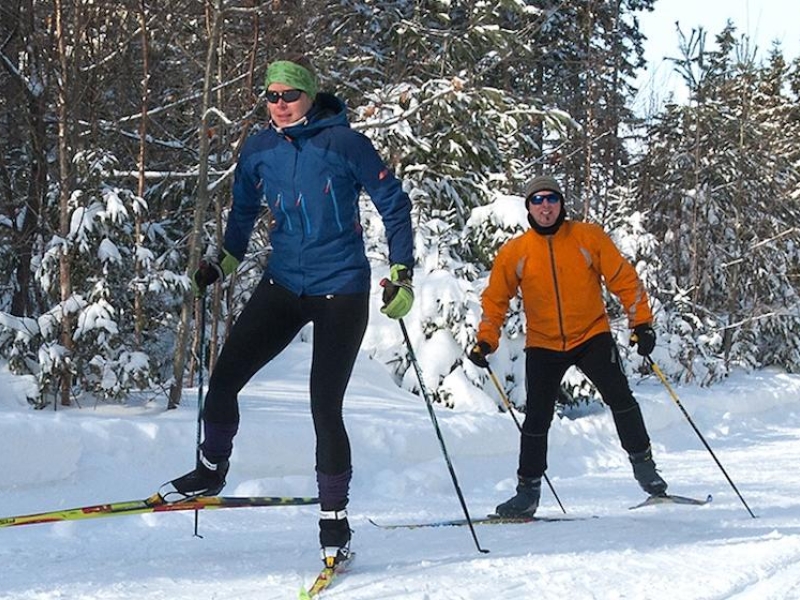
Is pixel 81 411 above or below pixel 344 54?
below

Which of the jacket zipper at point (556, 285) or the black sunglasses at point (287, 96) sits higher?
the black sunglasses at point (287, 96)

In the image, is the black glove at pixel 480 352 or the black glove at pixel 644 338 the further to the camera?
the black glove at pixel 480 352

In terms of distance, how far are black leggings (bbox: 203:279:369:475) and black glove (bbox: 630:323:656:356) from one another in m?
1.93

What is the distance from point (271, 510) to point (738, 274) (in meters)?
16.7

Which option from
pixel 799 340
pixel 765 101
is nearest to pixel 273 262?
pixel 799 340

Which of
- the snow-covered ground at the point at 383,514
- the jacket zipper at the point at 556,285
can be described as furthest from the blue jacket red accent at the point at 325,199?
the jacket zipper at the point at 556,285

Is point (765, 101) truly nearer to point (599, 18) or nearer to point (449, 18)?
point (599, 18)

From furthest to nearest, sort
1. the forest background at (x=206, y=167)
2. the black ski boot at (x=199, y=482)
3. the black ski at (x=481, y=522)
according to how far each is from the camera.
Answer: the forest background at (x=206, y=167)
the black ski at (x=481, y=522)
the black ski boot at (x=199, y=482)

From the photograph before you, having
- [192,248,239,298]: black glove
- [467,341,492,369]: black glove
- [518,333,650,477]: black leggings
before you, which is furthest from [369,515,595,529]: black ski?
[192,248,239,298]: black glove

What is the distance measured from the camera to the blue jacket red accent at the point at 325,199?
341 cm

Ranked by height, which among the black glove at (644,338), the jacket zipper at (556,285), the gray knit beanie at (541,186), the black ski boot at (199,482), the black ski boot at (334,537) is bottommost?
the black ski boot at (334,537)

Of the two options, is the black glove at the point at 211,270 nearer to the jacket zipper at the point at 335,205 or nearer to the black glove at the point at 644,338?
the jacket zipper at the point at 335,205

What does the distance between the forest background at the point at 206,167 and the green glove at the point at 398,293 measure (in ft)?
3.79

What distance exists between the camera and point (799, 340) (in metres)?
21.1
